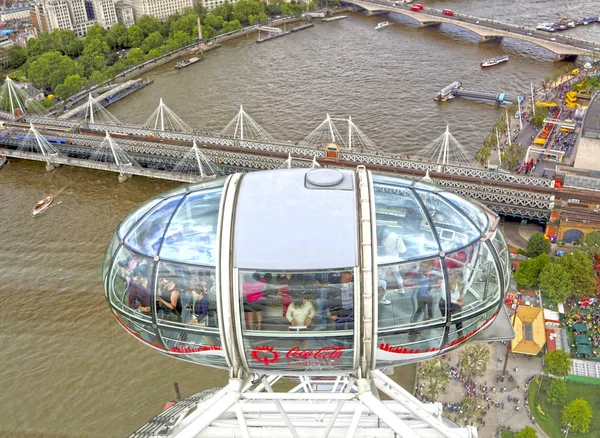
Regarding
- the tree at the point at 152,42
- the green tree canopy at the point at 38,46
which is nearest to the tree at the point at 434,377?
the tree at the point at 152,42

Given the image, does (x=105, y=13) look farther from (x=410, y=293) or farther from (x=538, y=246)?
(x=410, y=293)

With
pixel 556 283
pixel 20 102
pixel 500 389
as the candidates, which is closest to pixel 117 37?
pixel 20 102

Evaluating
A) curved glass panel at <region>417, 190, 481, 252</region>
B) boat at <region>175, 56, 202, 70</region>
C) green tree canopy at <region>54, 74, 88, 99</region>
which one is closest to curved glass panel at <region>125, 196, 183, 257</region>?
curved glass panel at <region>417, 190, 481, 252</region>

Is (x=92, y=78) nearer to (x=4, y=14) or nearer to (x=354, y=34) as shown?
(x=354, y=34)

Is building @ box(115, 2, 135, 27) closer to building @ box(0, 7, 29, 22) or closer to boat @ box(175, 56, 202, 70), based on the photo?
boat @ box(175, 56, 202, 70)

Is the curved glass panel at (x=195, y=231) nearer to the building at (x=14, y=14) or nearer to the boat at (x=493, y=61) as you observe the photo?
the boat at (x=493, y=61)
